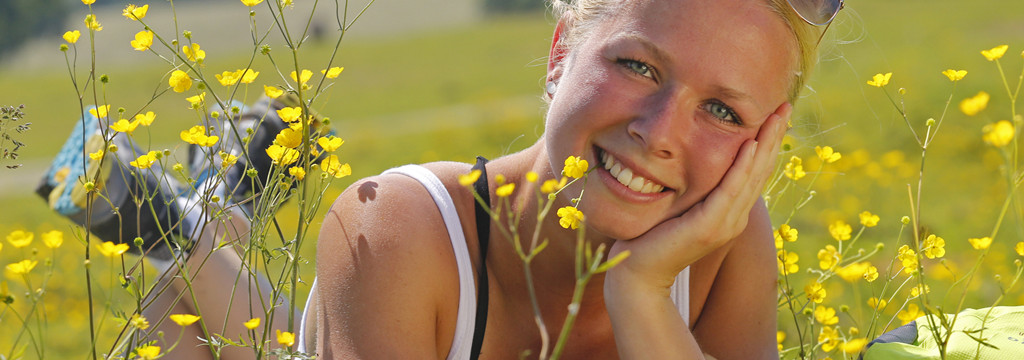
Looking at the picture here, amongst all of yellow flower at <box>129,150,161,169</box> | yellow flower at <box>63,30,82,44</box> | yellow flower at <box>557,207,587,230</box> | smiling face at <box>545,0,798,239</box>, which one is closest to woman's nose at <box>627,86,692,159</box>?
smiling face at <box>545,0,798,239</box>

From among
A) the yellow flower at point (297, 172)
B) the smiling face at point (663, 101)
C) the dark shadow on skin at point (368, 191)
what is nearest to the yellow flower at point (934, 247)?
the smiling face at point (663, 101)

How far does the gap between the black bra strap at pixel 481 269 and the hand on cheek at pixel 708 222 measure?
27 centimetres

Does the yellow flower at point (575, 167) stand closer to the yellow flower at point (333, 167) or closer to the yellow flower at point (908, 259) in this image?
the yellow flower at point (333, 167)

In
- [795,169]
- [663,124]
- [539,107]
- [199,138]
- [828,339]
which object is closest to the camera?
[199,138]

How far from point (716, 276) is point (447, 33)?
28.8 m

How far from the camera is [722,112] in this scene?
5.65 ft

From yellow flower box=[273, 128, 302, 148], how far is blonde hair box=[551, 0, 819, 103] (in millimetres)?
573

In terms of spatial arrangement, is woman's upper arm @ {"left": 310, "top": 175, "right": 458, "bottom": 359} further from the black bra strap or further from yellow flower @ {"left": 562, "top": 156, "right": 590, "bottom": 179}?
yellow flower @ {"left": 562, "top": 156, "right": 590, "bottom": 179}

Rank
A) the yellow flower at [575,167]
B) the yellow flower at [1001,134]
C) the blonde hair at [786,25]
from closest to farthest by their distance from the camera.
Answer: the yellow flower at [1001,134]
the yellow flower at [575,167]
the blonde hair at [786,25]

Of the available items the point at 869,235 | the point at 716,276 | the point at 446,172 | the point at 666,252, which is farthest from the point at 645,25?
the point at 869,235

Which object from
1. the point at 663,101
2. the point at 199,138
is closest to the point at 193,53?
the point at 199,138

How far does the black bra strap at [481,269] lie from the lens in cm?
190

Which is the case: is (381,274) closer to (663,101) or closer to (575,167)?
(575,167)

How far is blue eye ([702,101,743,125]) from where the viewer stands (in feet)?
5.60
